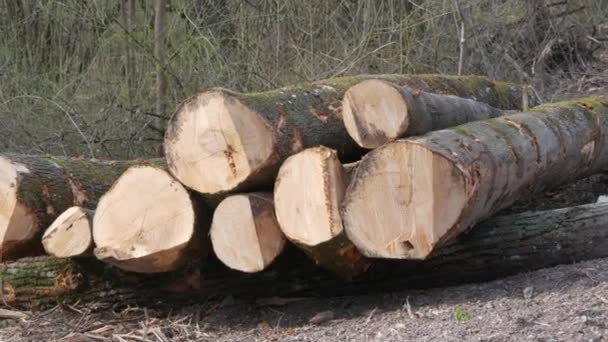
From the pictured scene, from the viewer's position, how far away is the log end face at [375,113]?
12.6 ft

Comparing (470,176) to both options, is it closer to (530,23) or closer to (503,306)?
(503,306)

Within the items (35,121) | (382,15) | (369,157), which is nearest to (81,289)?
(369,157)

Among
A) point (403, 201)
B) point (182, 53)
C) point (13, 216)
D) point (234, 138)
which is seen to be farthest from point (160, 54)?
point (403, 201)

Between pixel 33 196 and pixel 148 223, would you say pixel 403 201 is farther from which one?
pixel 33 196

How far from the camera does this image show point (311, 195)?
3.82 m

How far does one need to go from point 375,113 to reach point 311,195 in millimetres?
447

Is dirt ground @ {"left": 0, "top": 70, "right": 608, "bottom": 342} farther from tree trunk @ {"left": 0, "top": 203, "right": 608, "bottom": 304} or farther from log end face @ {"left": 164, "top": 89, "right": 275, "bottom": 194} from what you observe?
log end face @ {"left": 164, "top": 89, "right": 275, "bottom": 194}

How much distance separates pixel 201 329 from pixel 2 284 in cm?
112

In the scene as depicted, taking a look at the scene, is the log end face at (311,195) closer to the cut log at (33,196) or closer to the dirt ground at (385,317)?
the dirt ground at (385,317)

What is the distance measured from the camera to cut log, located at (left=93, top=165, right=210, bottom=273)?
4.05 meters

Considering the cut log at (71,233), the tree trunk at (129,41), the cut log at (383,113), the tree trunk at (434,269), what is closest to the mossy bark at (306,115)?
the cut log at (383,113)

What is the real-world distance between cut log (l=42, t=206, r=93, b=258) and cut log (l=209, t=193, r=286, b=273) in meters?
0.62

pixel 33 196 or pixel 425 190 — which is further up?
pixel 425 190

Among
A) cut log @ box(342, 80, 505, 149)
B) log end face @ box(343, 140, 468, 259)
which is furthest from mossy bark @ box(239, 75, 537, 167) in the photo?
log end face @ box(343, 140, 468, 259)
